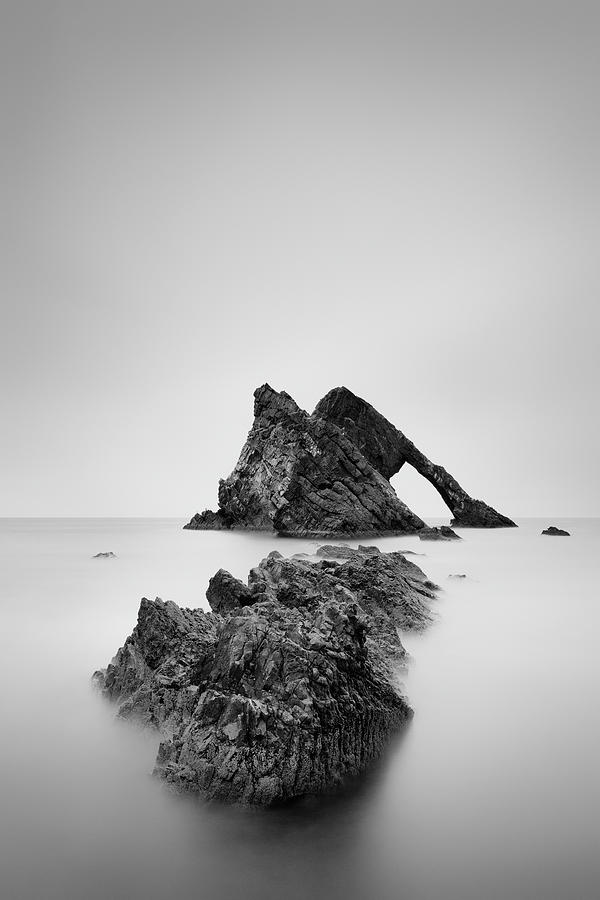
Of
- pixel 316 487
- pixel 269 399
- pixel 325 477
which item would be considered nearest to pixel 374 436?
pixel 325 477

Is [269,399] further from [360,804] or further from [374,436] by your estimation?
[360,804]

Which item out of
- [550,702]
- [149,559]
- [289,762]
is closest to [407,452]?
[149,559]

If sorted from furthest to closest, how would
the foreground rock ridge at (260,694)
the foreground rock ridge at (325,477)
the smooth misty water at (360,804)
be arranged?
the foreground rock ridge at (325,477), the foreground rock ridge at (260,694), the smooth misty water at (360,804)

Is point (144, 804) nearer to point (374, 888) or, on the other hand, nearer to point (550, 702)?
point (374, 888)

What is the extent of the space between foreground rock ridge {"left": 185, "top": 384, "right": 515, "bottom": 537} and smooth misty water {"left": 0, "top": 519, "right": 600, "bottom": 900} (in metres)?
21.5

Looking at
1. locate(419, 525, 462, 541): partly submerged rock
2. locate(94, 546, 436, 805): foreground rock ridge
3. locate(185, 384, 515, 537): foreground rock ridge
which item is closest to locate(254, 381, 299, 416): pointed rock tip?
locate(185, 384, 515, 537): foreground rock ridge

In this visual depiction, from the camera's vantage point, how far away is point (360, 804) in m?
3.97

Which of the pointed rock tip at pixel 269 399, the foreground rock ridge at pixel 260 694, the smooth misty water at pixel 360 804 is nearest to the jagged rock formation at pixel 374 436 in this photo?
the pointed rock tip at pixel 269 399

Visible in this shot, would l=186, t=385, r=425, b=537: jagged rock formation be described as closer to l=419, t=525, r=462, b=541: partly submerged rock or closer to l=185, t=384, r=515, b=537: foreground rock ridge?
l=185, t=384, r=515, b=537: foreground rock ridge

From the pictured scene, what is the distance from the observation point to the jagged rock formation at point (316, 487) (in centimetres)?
2894

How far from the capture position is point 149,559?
51.6ft

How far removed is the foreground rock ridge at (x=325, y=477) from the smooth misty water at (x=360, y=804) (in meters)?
21.5

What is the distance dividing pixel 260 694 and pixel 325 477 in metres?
25.4

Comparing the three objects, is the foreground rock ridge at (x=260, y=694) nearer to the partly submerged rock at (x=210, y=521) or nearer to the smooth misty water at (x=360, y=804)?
the smooth misty water at (x=360, y=804)
